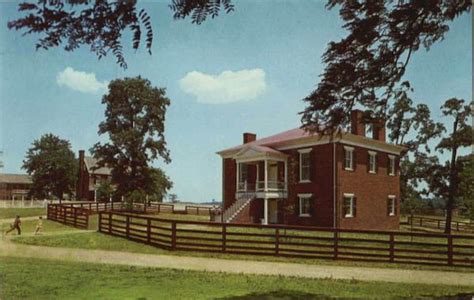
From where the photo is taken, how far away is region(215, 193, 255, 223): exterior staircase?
14.6 metres

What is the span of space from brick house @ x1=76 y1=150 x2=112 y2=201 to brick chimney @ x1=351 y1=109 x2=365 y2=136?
146 inches

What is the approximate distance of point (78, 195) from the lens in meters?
8.86

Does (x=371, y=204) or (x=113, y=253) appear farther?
(x=371, y=204)

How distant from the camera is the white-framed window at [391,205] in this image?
766 cm

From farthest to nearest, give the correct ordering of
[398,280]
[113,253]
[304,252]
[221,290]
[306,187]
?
[306,187] < [113,253] < [304,252] < [398,280] < [221,290]

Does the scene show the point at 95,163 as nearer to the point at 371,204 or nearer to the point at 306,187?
the point at 371,204

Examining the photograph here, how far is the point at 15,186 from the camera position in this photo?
259 inches

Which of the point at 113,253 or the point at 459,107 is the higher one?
the point at 459,107

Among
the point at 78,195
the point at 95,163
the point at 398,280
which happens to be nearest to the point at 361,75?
the point at 398,280

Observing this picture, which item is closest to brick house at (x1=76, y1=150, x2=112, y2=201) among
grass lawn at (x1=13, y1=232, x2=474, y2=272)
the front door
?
grass lawn at (x1=13, y1=232, x2=474, y2=272)

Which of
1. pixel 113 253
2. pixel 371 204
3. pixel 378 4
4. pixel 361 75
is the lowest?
pixel 113 253

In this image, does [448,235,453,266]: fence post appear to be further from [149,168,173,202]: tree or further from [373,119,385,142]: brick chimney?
[149,168,173,202]: tree

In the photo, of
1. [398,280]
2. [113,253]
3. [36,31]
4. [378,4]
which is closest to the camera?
[36,31]

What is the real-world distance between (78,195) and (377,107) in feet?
19.3
